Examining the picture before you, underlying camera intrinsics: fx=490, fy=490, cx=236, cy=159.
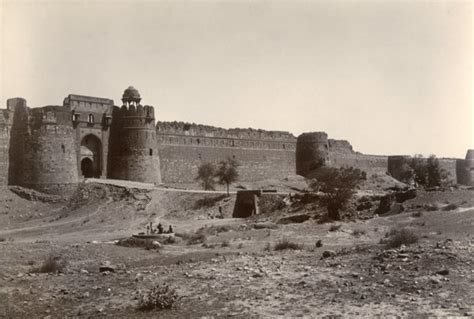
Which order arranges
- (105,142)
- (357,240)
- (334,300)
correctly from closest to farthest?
(334,300)
(357,240)
(105,142)

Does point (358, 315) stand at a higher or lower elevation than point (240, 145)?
lower

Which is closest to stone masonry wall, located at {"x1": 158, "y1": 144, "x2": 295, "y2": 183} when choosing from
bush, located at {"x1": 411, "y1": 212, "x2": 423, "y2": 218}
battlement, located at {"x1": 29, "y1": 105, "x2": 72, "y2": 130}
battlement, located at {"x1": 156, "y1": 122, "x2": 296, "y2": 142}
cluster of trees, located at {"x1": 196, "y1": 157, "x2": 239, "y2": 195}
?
battlement, located at {"x1": 156, "y1": 122, "x2": 296, "y2": 142}

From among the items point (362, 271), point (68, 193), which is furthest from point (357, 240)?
point (68, 193)

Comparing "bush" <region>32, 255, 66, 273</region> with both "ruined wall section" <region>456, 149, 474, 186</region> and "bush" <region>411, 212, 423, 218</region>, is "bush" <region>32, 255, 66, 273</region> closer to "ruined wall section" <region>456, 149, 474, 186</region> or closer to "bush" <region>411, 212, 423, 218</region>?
"bush" <region>411, 212, 423, 218</region>

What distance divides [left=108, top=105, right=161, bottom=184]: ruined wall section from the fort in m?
0.07

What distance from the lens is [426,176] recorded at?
47.8 metres

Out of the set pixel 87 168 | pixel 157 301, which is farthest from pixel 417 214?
pixel 87 168

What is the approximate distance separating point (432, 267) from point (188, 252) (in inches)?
316

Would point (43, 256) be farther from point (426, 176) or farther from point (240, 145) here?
point (426, 176)

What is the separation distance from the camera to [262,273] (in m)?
10.8

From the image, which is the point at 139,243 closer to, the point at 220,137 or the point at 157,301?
the point at 157,301

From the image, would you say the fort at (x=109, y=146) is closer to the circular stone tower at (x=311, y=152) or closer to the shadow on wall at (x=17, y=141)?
the shadow on wall at (x=17, y=141)

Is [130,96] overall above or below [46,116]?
above

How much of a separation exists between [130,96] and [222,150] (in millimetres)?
10857
